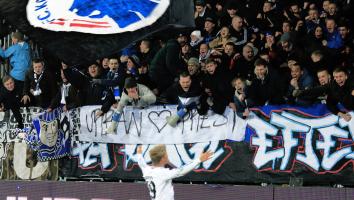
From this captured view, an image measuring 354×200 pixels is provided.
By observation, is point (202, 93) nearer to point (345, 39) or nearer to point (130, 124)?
point (130, 124)

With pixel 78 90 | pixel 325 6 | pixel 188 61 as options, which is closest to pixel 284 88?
pixel 188 61

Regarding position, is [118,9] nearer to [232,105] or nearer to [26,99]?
[232,105]

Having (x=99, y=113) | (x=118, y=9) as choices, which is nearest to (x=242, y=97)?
(x=118, y=9)

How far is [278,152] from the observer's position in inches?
511

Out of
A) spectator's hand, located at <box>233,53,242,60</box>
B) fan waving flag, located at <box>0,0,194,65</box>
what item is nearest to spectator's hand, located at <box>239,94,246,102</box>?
spectator's hand, located at <box>233,53,242,60</box>

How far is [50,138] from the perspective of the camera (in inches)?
612

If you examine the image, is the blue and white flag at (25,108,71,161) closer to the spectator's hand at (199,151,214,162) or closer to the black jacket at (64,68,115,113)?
the black jacket at (64,68,115,113)

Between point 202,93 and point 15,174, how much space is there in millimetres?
4626

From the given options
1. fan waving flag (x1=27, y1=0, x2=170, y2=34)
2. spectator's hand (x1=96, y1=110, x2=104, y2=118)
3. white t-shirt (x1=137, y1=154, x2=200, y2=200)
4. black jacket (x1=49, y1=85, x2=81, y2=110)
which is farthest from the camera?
black jacket (x1=49, y1=85, x2=81, y2=110)

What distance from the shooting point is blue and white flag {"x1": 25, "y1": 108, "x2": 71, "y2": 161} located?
15.5 metres

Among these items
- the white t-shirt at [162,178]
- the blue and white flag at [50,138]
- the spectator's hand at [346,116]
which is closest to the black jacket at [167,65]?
the blue and white flag at [50,138]

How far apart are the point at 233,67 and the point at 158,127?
170cm

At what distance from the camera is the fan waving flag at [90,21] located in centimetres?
1191

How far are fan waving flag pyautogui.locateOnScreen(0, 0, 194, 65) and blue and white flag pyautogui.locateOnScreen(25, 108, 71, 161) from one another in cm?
305
